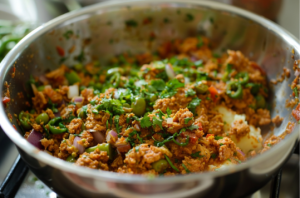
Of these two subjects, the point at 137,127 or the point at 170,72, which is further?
the point at 170,72

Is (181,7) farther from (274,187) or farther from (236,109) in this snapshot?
(274,187)

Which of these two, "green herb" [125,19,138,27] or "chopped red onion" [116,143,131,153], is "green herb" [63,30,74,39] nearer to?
"green herb" [125,19,138,27]

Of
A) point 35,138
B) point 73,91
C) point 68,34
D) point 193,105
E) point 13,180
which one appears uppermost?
point 68,34

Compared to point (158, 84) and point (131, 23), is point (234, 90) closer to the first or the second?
point (158, 84)

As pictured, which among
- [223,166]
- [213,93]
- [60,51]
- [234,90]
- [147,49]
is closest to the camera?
[223,166]

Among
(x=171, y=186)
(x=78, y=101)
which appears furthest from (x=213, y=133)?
(x=78, y=101)

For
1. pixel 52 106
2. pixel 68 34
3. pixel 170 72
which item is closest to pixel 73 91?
pixel 52 106

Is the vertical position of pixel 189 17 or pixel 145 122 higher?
pixel 189 17

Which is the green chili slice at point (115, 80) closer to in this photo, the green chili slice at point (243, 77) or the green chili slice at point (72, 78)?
the green chili slice at point (72, 78)

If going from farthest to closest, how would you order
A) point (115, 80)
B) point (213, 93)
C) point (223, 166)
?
1. point (115, 80)
2. point (213, 93)
3. point (223, 166)
